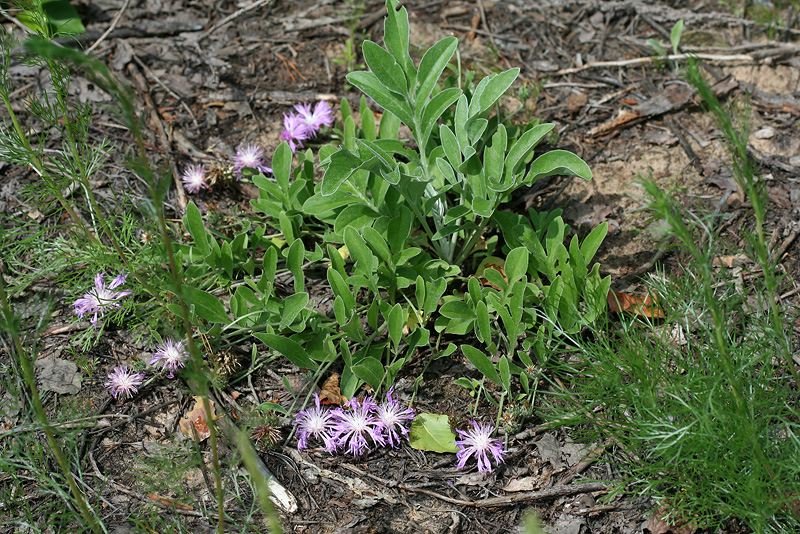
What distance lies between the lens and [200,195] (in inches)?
128

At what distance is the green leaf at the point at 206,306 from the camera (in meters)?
2.38

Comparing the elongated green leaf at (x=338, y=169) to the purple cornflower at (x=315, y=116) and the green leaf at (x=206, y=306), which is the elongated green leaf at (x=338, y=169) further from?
the purple cornflower at (x=315, y=116)

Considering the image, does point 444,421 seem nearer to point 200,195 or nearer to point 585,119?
point 200,195

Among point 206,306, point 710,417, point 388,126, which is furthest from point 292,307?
point 710,417

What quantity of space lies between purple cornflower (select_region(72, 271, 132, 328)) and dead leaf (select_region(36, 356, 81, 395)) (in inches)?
7.8

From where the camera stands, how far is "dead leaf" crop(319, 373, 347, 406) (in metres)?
2.47

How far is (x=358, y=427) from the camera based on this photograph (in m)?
2.31

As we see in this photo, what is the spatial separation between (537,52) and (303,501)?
308 cm

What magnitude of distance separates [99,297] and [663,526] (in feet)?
7.47

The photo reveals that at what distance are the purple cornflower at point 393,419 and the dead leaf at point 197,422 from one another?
609 mm

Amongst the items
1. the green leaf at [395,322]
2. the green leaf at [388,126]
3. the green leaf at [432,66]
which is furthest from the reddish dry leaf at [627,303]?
the green leaf at [388,126]

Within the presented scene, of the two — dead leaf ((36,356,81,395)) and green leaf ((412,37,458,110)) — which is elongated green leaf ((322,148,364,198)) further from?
dead leaf ((36,356,81,395))

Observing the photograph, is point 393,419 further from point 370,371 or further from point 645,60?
point 645,60

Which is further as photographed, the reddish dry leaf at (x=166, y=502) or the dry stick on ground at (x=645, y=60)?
the dry stick on ground at (x=645, y=60)
